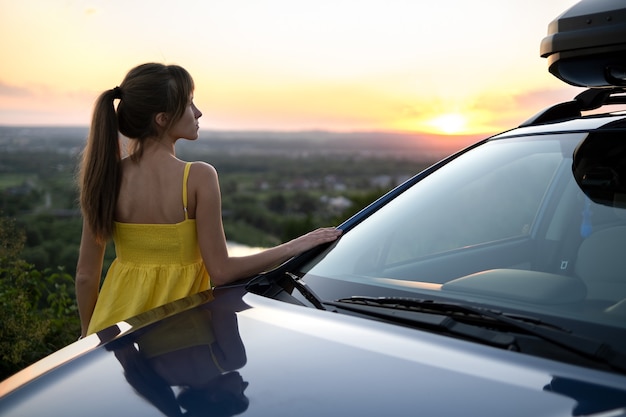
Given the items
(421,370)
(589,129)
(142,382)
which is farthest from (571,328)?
(142,382)

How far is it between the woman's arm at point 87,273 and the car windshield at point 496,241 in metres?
0.93

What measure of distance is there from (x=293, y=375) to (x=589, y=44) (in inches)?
59.9

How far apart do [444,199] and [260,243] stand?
5.95 meters

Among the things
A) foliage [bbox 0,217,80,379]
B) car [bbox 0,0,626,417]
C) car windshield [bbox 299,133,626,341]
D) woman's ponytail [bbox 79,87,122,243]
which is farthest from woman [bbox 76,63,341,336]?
foliage [bbox 0,217,80,379]

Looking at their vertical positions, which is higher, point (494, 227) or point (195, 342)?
point (494, 227)

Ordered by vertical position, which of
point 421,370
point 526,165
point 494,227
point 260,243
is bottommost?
point 260,243

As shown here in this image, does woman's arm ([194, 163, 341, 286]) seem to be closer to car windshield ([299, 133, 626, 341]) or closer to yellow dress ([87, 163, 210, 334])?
yellow dress ([87, 163, 210, 334])

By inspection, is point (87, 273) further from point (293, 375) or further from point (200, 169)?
point (293, 375)

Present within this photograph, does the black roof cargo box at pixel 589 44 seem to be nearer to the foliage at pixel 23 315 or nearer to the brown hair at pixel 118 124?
the brown hair at pixel 118 124

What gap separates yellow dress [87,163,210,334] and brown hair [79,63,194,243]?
4.3 inches

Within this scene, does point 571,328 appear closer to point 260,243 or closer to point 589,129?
point 589,129

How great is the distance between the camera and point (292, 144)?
27.0 meters

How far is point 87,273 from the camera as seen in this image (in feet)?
8.88

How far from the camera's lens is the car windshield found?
181 cm
